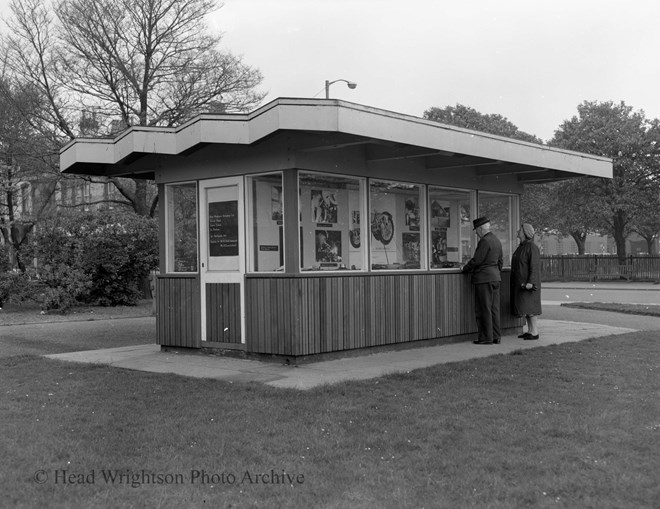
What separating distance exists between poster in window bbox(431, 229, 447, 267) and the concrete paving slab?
1.30 m

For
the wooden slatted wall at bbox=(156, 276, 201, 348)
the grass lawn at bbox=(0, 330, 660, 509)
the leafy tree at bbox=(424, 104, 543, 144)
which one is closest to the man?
the grass lawn at bbox=(0, 330, 660, 509)

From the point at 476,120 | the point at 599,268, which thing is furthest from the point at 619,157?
the point at 476,120

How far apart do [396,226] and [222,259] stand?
257 cm

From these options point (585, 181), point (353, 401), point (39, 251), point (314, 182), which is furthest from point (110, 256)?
point (585, 181)

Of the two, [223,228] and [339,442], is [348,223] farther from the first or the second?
[339,442]

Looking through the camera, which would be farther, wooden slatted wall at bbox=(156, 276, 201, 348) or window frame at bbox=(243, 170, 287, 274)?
wooden slatted wall at bbox=(156, 276, 201, 348)

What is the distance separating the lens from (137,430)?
5.56 meters

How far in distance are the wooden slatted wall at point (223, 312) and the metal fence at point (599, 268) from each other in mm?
33765

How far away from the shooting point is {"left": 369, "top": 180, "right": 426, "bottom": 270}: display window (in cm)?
1002

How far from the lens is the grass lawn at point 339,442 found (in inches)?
167

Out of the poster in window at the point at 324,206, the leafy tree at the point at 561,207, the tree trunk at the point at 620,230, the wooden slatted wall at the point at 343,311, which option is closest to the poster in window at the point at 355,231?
the poster in window at the point at 324,206

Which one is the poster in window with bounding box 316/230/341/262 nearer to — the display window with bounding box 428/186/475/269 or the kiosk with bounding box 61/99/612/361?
the kiosk with bounding box 61/99/612/361

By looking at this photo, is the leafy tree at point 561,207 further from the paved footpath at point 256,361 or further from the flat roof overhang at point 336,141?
the flat roof overhang at point 336,141

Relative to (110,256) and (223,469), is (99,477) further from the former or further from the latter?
(110,256)
